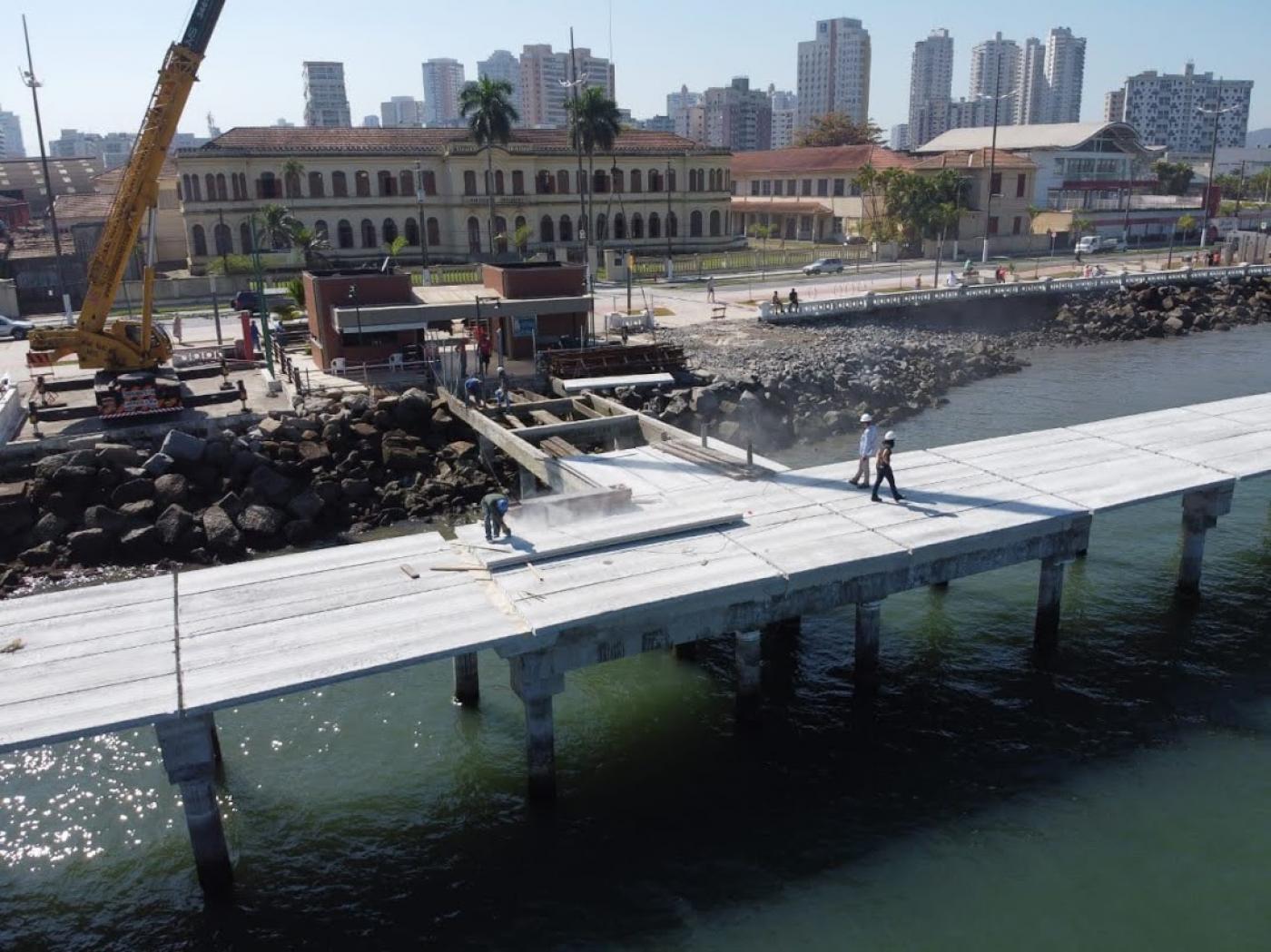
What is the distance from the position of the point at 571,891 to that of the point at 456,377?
24.5m

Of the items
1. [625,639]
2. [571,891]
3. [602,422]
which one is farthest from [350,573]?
[602,422]

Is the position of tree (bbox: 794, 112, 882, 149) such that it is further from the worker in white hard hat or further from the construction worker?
the construction worker

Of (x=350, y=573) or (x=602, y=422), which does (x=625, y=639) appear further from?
(x=602, y=422)

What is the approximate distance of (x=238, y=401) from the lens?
38188mm

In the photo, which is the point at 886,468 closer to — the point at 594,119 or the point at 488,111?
the point at 594,119

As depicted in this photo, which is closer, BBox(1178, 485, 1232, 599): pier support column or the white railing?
BBox(1178, 485, 1232, 599): pier support column

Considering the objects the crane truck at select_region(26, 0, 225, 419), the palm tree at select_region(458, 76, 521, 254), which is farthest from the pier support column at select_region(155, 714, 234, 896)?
the palm tree at select_region(458, 76, 521, 254)

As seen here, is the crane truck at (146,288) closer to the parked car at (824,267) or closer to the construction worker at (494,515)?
the construction worker at (494,515)

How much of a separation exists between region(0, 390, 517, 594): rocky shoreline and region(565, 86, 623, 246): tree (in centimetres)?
4394

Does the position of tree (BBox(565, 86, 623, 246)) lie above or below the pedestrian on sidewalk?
above

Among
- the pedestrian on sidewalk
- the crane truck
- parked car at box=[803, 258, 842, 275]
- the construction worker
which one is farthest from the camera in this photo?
parked car at box=[803, 258, 842, 275]

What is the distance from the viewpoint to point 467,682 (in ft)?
71.3

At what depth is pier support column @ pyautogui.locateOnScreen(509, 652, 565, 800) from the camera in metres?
17.5

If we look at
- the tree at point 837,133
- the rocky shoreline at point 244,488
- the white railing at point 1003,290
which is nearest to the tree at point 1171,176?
the tree at point 837,133
